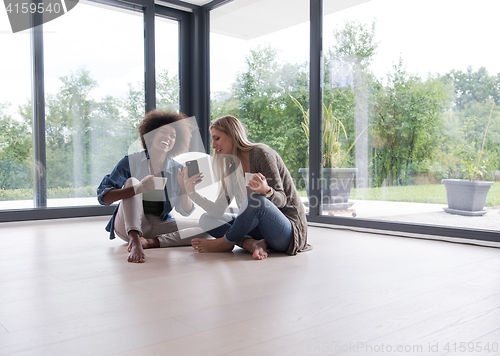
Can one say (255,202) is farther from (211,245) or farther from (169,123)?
(169,123)

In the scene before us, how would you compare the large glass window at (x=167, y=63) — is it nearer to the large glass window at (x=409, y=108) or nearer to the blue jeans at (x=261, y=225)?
the large glass window at (x=409, y=108)

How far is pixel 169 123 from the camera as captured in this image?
8.48 ft

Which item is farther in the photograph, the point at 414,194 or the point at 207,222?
the point at 414,194

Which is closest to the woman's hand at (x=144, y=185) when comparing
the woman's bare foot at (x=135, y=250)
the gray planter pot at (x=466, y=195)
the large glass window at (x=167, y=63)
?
the woman's bare foot at (x=135, y=250)

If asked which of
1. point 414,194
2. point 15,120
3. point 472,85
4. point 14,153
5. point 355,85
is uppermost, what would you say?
point 355,85

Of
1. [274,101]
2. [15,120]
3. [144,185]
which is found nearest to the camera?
[144,185]

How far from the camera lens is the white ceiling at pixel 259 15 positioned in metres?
3.74

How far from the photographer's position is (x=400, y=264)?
6.75 ft

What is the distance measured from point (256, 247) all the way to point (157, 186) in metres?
0.70

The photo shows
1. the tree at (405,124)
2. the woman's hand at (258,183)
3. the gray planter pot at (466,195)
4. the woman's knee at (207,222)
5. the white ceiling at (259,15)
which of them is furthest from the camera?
the white ceiling at (259,15)

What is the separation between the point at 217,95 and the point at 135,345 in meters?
3.83

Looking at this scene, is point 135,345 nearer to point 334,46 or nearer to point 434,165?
point 434,165

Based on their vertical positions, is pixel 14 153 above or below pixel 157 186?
above

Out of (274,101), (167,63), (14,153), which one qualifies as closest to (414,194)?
(274,101)
